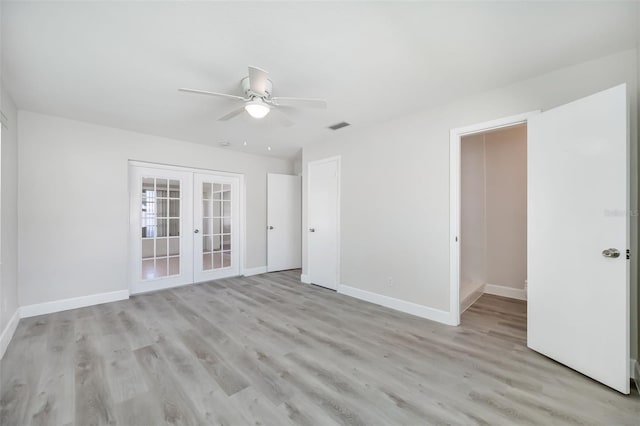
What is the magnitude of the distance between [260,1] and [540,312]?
3.18m

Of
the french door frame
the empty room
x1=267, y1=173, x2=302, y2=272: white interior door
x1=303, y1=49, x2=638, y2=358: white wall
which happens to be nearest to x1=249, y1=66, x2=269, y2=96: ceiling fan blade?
the empty room

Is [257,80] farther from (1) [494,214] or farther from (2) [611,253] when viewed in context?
(1) [494,214]

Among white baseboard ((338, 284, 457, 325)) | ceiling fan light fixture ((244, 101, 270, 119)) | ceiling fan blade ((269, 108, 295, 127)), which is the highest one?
ceiling fan blade ((269, 108, 295, 127))

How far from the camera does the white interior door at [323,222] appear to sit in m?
4.19

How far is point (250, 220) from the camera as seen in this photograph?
524 centimetres

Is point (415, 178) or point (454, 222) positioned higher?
point (415, 178)

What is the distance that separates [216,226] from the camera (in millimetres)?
4902

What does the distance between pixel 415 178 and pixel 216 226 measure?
368cm

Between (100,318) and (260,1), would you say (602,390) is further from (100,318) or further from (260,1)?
(100,318)

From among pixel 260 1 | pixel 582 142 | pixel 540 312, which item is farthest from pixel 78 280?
pixel 582 142

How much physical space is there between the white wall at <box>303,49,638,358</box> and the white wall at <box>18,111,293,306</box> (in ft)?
10.5

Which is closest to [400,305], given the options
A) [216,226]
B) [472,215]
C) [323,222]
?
[323,222]

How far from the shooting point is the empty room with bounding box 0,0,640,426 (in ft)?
5.47

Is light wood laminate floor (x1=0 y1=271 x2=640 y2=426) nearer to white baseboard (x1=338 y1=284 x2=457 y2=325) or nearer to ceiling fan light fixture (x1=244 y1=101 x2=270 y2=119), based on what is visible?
white baseboard (x1=338 y1=284 x2=457 y2=325)
